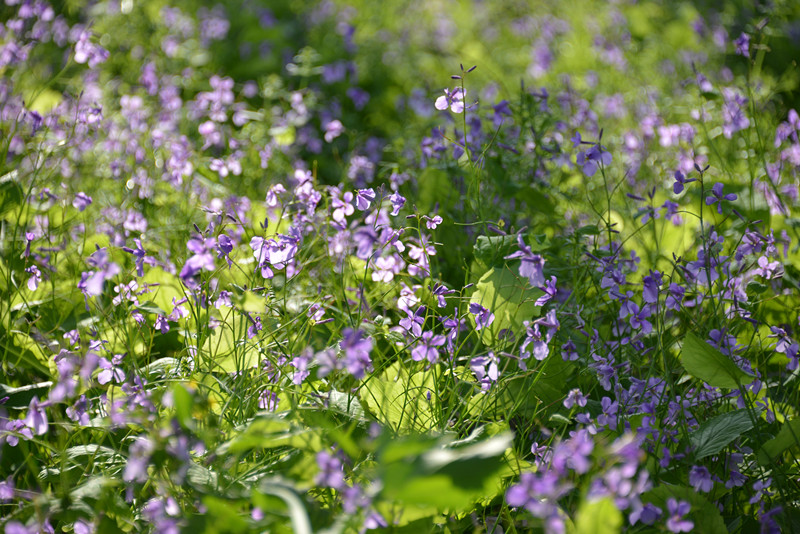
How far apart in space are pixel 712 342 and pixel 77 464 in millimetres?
1271

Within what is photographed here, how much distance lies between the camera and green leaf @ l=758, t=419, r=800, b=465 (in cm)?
116

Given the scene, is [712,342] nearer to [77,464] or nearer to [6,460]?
[77,464]

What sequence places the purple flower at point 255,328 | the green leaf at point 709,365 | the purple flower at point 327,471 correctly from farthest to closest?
the purple flower at point 255,328 < the green leaf at point 709,365 < the purple flower at point 327,471

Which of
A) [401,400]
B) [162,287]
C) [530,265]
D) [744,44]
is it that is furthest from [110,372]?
[744,44]

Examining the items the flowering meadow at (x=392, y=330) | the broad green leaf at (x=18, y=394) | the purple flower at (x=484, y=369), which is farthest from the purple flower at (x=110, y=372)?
the purple flower at (x=484, y=369)

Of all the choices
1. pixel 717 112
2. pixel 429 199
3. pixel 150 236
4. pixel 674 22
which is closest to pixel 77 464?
pixel 150 236

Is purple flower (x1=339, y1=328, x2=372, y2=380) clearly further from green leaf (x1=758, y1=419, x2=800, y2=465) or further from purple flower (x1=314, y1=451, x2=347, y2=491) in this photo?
green leaf (x1=758, y1=419, x2=800, y2=465)

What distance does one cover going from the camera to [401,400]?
139 cm

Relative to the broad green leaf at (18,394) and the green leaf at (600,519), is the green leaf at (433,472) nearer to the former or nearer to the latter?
the green leaf at (600,519)

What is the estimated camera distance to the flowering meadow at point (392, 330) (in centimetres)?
95

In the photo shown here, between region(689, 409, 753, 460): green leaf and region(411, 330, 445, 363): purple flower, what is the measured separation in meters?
0.49

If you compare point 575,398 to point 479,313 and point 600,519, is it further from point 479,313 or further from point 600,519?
point 600,519

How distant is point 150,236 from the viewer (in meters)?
1.99

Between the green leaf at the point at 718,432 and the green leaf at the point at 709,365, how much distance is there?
0.06 m
